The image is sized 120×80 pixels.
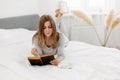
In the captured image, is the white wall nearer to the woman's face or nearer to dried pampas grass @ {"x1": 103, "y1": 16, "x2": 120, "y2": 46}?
dried pampas grass @ {"x1": 103, "y1": 16, "x2": 120, "y2": 46}

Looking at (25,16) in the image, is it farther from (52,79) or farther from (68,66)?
(52,79)

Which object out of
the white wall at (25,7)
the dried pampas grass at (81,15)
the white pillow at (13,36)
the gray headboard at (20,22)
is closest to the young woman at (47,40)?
the white pillow at (13,36)

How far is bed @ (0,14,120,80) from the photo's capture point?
5.75 feet

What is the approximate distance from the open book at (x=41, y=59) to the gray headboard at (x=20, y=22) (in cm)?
121

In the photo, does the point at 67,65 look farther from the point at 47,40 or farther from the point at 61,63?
the point at 47,40

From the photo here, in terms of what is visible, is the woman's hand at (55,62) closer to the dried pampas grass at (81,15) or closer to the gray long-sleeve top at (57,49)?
the gray long-sleeve top at (57,49)

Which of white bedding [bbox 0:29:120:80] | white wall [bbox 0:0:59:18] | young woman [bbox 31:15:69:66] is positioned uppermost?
white wall [bbox 0:0:59:18]

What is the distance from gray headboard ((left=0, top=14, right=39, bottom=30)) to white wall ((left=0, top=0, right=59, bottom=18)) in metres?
0.10

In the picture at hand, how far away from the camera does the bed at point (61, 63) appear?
1754mm

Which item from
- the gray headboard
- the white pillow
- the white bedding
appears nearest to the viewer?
the white bedding

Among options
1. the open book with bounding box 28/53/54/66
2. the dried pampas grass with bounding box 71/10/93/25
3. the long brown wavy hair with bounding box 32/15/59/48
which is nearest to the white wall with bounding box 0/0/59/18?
the dried pampas grass with bounding box 71/10/93/25

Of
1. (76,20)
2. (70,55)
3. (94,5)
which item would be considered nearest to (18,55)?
(70,55)

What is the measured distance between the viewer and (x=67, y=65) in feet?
6.40

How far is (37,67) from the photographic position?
201 cm
